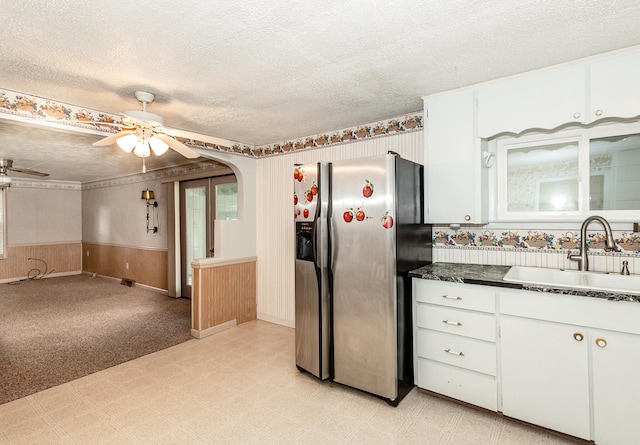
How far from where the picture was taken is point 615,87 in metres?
1.92

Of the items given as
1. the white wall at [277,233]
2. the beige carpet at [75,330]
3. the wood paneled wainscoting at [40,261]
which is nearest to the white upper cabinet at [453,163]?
the white wall at [277,233]

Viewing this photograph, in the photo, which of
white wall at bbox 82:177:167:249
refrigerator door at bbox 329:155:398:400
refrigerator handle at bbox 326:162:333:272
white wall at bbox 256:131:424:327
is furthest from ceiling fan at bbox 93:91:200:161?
white wall at bbox 82:177:167:249

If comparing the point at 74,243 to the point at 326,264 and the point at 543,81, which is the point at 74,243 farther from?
the point at 543,81

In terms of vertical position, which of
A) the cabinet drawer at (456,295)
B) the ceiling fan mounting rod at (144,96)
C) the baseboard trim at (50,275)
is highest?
the ceiling fan mounting rod at (144,96)

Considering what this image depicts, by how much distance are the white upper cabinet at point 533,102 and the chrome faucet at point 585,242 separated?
0.65 m

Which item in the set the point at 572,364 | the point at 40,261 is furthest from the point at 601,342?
the point at 40,261

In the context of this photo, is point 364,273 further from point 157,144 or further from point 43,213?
point 43,213

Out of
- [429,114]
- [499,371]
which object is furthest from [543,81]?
[499,371]

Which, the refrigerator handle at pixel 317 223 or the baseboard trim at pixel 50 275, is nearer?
the refrigerator handle at pixel 317 223

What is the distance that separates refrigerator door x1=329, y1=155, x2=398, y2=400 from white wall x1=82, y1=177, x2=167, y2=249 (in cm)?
431

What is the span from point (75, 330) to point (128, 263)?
2.84 m

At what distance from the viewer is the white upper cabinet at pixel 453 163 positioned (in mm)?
2414

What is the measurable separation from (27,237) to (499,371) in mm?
9002

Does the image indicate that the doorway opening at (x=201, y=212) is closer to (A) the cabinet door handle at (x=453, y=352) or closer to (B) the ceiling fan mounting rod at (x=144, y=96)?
(B) the ceiling fan mounting rod at (x=144, y=96)
